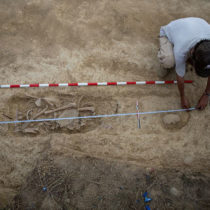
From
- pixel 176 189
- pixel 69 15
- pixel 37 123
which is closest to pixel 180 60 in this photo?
pixel 176 189

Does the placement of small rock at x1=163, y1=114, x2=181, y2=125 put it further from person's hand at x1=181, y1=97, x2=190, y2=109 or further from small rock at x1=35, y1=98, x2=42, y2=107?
small rock at x1=35, y1=98, x2=42, y2=107

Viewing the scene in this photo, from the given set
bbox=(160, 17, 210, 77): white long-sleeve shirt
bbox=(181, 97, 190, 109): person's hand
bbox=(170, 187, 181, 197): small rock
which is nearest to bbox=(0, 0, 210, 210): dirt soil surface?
bbox=(170, 187, 181, 197): small rock

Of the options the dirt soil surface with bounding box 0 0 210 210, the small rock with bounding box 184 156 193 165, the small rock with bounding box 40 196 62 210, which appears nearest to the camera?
the small rock with bounding box 40 196 62 210

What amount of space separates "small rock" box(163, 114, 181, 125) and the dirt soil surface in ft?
0.05

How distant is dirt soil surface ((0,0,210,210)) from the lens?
2.76 metres

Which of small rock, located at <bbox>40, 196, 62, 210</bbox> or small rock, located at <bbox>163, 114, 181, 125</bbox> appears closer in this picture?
small rock, located at <bbox>40, 196, 62, 210</bbox>

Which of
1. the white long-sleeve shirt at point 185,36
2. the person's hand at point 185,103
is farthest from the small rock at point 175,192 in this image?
the white long-sleeve shirt at point 185,36

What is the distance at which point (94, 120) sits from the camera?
336 cm

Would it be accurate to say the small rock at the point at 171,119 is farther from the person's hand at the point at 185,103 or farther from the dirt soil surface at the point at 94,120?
the person's hand at the point at 185,103

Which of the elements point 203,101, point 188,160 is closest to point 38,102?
point 188,160

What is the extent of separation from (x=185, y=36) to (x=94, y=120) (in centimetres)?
200

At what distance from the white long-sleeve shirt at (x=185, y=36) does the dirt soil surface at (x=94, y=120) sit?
80cm

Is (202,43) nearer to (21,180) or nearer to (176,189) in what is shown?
(176,189)

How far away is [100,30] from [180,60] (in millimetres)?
2081
